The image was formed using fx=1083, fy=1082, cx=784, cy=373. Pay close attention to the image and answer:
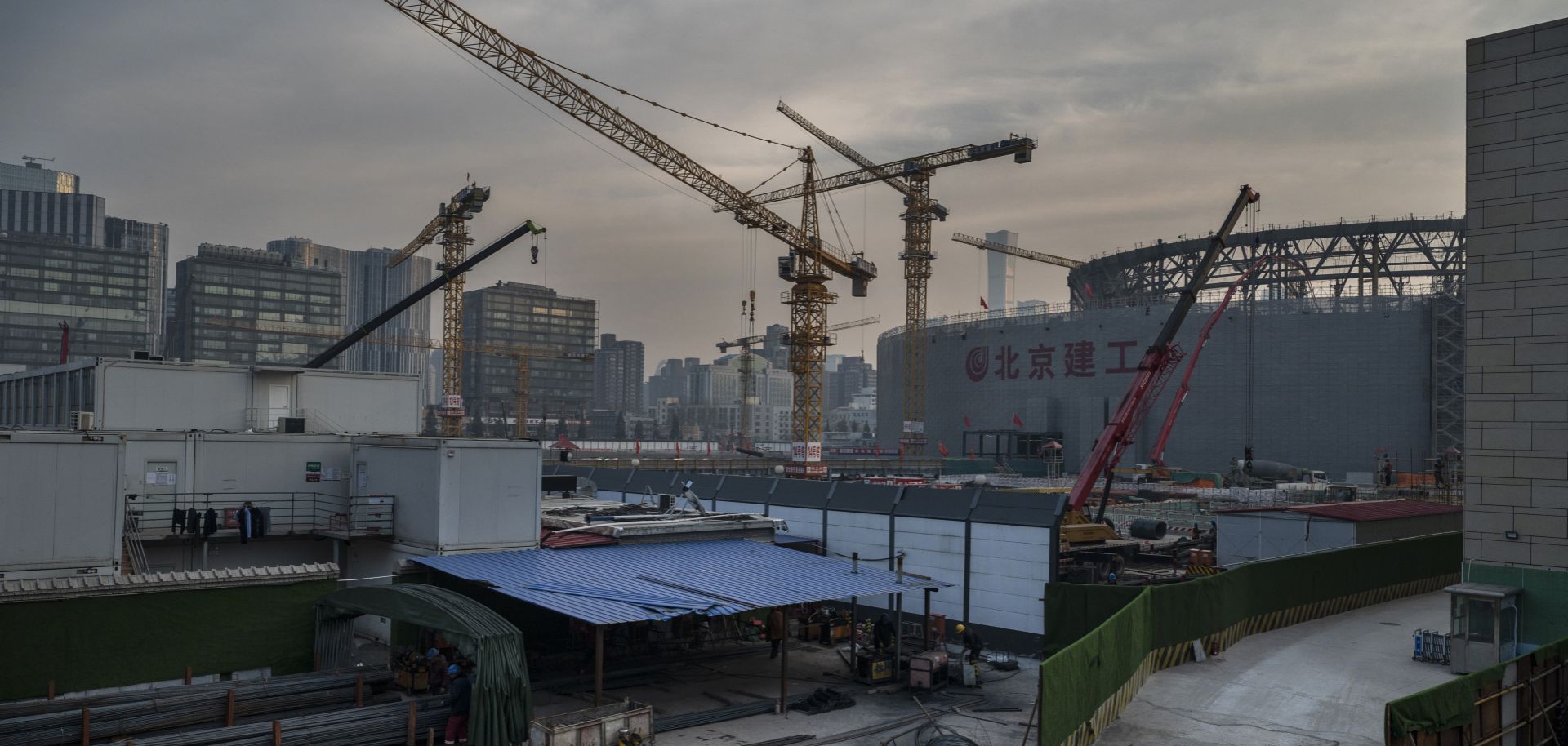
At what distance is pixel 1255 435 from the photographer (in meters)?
94.3

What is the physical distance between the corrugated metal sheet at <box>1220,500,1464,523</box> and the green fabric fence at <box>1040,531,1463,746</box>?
1289mm

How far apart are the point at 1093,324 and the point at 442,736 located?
90924mm

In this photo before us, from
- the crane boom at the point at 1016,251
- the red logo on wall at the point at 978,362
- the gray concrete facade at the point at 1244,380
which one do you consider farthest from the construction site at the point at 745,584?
the crane boom at the point at 1016,251

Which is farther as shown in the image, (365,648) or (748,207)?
(748,207)

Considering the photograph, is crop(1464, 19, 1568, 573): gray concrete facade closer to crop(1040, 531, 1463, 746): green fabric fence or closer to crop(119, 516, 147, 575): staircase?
crop(1040, 531, 1463, 746): green fabric fence

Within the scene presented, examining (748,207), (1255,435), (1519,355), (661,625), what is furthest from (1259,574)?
(1255,435)

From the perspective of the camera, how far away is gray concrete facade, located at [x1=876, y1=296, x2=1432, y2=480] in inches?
3541

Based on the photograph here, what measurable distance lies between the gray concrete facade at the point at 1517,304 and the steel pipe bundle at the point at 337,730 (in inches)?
1043

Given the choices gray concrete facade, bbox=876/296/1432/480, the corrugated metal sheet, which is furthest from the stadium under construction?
the corrugated metal sheet

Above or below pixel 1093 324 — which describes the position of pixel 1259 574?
below

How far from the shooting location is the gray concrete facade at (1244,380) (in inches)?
3541

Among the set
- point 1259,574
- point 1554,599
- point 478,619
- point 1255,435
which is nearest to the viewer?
point 478,619

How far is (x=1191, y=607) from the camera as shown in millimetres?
29641

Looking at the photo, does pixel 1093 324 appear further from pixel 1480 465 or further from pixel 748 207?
pixel 1480 465
